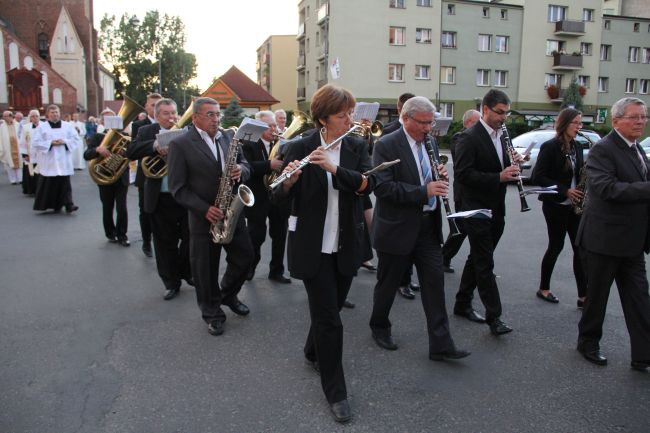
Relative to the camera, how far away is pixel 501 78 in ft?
167

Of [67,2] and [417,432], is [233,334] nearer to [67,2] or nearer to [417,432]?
[417,432]

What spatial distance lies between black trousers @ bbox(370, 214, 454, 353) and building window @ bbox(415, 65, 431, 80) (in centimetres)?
4634

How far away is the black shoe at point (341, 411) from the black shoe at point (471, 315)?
86.5 inches

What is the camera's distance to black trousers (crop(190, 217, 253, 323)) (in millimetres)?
5082

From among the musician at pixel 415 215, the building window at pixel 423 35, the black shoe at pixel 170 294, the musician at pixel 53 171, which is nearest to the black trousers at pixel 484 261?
the musician at pixel 415 215

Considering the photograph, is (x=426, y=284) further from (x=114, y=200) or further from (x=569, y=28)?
(x=569, y=28)

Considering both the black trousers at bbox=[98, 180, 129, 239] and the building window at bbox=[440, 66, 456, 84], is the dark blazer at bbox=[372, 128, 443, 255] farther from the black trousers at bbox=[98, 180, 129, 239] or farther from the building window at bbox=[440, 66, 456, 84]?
the building window at bbox=[440, 66, 456, 84]

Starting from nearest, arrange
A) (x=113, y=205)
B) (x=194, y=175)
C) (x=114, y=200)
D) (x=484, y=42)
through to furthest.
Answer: (x=194, y=175), (x=113, y=205), (x=114, y=200), (x=484, y=42)

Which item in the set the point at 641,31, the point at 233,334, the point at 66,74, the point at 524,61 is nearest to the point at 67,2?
the point at 66,74

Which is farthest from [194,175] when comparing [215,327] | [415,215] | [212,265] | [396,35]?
[396,35]

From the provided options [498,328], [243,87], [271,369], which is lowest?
[271,369]

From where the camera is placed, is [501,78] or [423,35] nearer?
[423,35]

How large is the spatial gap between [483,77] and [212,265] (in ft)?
163

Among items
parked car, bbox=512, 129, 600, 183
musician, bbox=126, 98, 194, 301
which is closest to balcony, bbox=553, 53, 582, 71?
parked car, bbox=512, 129, 600, 183
